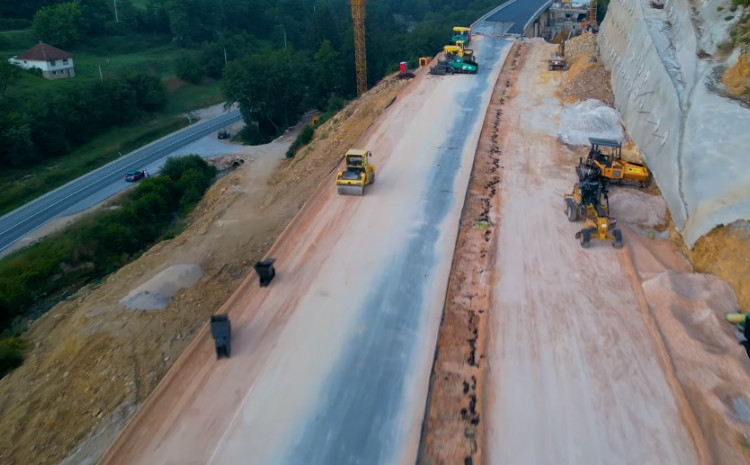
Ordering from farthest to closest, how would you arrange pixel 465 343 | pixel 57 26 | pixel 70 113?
pixel 57 26
pixel 70 113
pixel 465 343

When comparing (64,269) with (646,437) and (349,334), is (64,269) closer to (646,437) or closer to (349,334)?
(349,334)

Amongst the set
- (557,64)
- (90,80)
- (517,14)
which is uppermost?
(517,14)

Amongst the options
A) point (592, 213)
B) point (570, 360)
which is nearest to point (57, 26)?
point (592, 213)

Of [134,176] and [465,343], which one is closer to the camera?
[465,343]

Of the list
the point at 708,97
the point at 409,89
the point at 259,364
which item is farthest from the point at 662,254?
the point at 409,89

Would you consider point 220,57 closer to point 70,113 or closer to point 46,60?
point 46,60

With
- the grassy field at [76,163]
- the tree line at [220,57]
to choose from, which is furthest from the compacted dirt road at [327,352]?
the tree line at [220,57]

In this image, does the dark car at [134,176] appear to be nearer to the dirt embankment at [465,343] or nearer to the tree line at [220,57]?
the tree line at [220,57]
